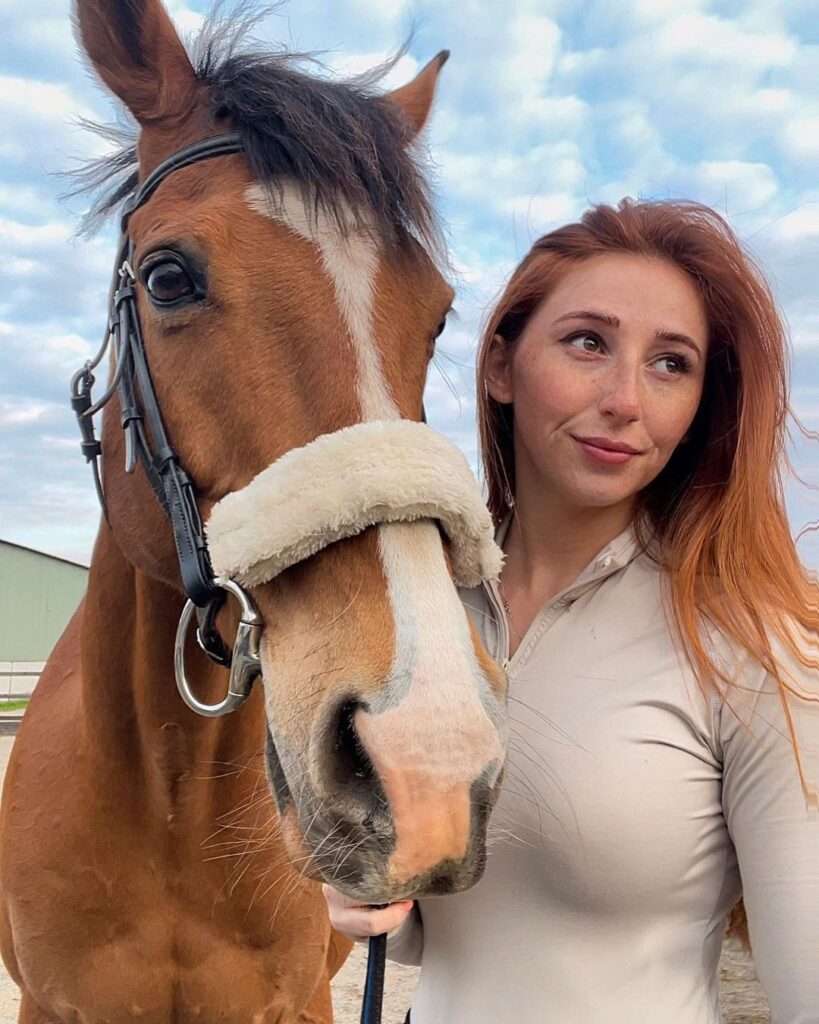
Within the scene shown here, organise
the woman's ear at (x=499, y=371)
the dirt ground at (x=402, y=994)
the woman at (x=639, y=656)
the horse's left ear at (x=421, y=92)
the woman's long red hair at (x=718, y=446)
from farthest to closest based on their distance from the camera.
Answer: the dirt ground at (x=402, y=994)
the horse's left ear at (x=421, y=92)
the woman's ear at (x=499, y=371)
the woman's long red hair at (x=718, y=446)
the woman at (x=639, y=656)

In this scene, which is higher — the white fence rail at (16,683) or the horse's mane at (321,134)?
the horse's mane at (321,134)

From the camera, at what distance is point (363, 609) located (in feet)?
4.63

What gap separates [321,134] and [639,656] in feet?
3.84

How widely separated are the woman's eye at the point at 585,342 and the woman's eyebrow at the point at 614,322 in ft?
0.14

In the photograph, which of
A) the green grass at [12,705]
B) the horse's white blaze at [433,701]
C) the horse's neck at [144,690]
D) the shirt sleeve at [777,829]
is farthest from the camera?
the green grass at [12,705]

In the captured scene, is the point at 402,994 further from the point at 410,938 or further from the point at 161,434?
the point at 161,434

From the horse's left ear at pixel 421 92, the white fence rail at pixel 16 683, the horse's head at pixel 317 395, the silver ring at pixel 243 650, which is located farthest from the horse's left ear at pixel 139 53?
the white fence rail at pixel 16 683

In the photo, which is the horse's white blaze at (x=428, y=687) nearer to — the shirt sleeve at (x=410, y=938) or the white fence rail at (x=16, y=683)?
the shirt sleeve at (x=410, y=938)

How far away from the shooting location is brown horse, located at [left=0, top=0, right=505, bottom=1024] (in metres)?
1.33

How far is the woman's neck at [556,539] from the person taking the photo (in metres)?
1.96

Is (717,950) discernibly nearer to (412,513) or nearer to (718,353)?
(412,513)

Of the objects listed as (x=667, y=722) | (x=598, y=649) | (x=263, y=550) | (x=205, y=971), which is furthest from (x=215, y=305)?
(x=205, y=971)

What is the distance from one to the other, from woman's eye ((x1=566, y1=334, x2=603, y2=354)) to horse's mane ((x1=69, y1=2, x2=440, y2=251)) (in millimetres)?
373

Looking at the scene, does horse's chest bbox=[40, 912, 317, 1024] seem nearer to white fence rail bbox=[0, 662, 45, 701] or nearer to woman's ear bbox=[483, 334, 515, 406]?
woman's ear bbox=[483, 334, 515, 406]
